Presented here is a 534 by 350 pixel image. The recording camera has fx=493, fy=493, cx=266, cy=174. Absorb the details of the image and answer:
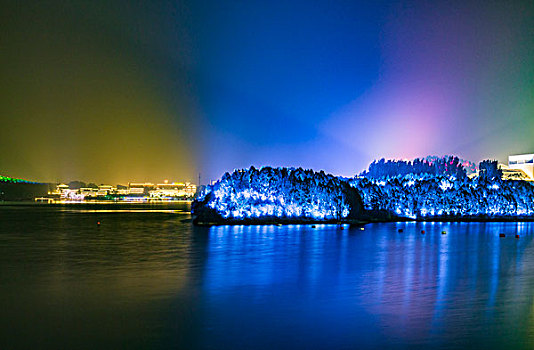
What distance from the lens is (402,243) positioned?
141 feet

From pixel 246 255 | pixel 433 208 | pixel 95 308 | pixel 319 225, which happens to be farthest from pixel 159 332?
pixel 433 208

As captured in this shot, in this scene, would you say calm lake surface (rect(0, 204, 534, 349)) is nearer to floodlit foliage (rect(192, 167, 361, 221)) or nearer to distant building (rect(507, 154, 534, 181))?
floodlit foliage (rect(192, 167, 361, 221))

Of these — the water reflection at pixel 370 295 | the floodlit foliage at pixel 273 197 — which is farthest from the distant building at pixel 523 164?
the water reflection at pixel 370 295

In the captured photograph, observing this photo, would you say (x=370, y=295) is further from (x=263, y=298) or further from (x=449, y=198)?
(x=449, y=198)

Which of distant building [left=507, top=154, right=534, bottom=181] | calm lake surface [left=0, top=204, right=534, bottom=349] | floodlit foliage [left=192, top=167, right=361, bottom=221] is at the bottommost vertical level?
calm lake surface [left=0, top=204, right=534, bottom=349]

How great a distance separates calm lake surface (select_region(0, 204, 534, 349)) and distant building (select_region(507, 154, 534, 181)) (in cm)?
11970

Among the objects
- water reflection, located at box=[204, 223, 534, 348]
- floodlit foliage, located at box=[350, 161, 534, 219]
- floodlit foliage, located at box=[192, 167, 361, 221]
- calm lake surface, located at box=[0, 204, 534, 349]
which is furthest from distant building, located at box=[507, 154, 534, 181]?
calm lake surface, located at box=[0, 204, 534, 349]

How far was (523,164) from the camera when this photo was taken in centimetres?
14562

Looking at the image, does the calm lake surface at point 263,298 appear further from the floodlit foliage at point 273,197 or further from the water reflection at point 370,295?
the floodlit foliage at point 273,197

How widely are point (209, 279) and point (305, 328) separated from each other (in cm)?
1025

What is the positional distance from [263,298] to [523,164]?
148 meters

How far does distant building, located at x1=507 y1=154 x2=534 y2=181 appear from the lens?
142 m

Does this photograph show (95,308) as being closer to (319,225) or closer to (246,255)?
(246,255)

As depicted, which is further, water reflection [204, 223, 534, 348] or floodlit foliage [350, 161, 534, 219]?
floodlit foliage [350, 161, 534, 219]
